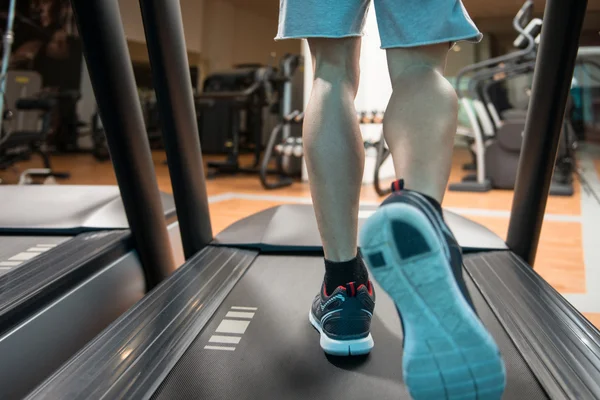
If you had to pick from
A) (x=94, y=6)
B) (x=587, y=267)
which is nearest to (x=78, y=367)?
(x=94, y=6)

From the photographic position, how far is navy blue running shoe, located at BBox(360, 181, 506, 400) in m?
0.52

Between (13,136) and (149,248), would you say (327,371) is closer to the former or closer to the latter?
(149,248)

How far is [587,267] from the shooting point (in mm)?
1924

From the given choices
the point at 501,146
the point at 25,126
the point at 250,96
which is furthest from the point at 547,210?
the point at 25,126

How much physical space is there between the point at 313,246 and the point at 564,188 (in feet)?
10.7

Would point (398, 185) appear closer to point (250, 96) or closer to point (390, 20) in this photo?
point (390, 20)

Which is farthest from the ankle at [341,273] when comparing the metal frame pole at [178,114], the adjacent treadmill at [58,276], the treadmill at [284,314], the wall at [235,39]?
the wall at [235,39]

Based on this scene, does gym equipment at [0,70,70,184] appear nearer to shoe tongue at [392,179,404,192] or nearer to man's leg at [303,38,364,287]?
man's leg at [303,38,364,287]

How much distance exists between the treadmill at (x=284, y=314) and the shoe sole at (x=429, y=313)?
0.22 meters

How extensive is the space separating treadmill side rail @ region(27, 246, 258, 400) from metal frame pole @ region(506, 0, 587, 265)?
0.82 metres

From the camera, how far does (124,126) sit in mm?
1385

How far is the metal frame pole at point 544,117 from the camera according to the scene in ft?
4.03

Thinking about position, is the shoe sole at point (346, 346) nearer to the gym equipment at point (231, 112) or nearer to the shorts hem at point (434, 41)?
the shorts hem at point (434, 41)

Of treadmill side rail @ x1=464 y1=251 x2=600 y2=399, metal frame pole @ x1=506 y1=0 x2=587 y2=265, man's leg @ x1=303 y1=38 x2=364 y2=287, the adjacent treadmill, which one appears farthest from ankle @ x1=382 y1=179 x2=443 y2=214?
metal frame pole @ x1=506 y1=0 x2=587 y2=265
